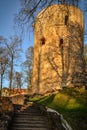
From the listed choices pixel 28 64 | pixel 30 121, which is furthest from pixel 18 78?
pixel 30 121

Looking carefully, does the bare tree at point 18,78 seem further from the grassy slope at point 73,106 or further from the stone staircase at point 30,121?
the stone staircase at point 30,121

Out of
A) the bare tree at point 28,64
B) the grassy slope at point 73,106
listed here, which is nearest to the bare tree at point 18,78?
the bare tree at point 28,64

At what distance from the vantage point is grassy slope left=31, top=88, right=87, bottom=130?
11.1 metres

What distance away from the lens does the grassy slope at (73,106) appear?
11062 millimetres

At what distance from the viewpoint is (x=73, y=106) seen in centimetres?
1411

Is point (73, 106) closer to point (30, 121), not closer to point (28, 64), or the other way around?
point (30, 121)

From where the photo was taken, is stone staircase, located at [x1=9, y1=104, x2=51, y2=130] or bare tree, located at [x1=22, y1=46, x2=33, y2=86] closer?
stone staircase, located at [x1=9, y1=104, x2=51, y2=130]

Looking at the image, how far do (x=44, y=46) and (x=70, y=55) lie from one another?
2740 millimetres

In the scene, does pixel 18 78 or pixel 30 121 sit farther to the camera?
pixel 18 78

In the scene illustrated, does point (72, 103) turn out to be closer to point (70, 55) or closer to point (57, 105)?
point (57, 105)

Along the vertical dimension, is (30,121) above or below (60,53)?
below

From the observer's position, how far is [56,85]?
1043 inches

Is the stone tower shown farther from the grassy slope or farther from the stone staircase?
the stone staircase

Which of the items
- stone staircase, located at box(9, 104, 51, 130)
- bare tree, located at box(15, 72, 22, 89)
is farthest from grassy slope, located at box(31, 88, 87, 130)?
bare tree, located at box(15, 72, 22, 89)
